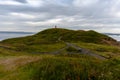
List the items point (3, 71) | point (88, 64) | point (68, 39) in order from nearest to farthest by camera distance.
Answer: point (88, 64) → point (3, 71) → point (68, 39)

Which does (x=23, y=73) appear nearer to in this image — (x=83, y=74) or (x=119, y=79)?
(x=83, y=74)

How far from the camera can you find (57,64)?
61.8ft

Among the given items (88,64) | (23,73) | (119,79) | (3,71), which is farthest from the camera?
(3,71)

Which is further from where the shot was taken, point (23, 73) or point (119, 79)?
point (23, 73)

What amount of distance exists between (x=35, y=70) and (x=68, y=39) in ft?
372

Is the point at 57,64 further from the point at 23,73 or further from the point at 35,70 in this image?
the point at 23,73

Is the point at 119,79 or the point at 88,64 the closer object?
the point at 119,79

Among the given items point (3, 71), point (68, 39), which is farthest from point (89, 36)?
point (3, 71)

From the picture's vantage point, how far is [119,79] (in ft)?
54.7

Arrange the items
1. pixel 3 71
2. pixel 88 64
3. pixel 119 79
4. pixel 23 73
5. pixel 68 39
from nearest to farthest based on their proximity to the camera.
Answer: pixel 119 79 < pixel 88 64 < pixel 23 73 < pixel 3 71 < pixel 68 39

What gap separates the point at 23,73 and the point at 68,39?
112 m

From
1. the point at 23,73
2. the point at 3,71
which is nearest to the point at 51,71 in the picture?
the point at 23,73

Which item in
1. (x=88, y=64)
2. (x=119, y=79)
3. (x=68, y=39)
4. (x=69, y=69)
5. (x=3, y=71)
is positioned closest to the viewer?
(x=119, y=79)

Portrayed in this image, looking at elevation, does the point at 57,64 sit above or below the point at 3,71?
above
